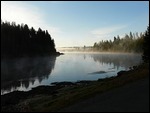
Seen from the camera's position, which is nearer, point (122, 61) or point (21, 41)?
point (122, 61)

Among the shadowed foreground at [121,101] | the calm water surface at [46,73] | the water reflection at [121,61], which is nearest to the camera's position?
the shadowed foreground at [121,101]

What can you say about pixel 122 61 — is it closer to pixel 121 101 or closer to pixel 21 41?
pixel 21 41

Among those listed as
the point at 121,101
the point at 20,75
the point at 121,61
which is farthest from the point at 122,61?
the point at 121,101

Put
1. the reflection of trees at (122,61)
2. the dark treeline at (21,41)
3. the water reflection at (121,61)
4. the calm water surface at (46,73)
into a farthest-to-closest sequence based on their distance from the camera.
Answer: the dark treeline at (21,41), the reflection of trees at (122,61), the water reflection at (121,61), the calm water surface at (46,73)

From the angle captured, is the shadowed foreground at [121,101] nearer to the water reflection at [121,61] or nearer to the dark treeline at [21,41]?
the water reflection at [121,61]

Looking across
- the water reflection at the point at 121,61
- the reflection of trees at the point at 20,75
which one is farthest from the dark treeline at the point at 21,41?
the water reflection at the point at 121,61

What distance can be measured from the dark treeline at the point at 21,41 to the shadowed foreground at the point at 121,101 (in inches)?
3219

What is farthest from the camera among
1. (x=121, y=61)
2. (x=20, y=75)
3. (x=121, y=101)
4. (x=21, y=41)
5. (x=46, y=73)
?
(x=21, y=41)

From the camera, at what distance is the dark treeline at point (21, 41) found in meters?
104

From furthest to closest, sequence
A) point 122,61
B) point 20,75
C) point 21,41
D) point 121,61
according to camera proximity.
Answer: point 21,41 → point 121,61 → point 122,61 → point 20,75

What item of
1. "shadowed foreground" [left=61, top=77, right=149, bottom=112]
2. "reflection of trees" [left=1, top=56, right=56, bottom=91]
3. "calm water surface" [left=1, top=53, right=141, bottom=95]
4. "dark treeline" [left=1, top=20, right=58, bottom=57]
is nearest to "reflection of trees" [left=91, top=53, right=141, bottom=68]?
"calm water surface" [left=1, top=53, right=141, bottom=95]

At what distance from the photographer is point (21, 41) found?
116m

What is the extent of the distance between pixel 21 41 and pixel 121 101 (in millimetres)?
104440

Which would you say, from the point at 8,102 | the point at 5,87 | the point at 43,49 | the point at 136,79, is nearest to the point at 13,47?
the point at 43,49
